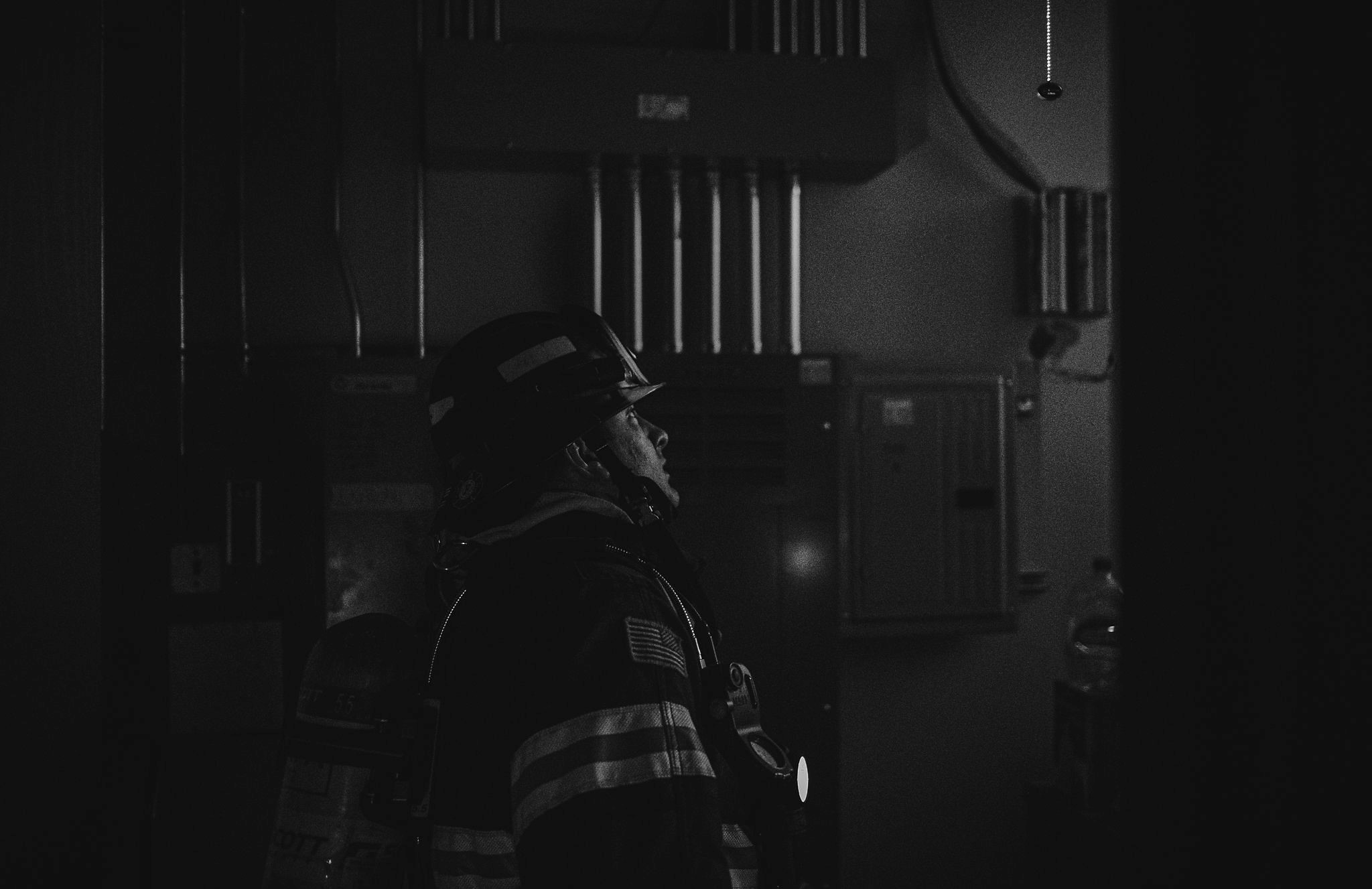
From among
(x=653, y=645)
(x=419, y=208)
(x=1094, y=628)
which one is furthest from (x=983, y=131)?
(x=653, y=645)

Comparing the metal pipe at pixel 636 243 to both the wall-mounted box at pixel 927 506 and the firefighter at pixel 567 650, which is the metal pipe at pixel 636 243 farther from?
the firefighter at pixel 567 650

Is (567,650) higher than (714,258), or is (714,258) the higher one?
(714,258)

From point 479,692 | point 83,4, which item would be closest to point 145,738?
point 83,4

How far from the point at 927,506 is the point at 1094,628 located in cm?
72

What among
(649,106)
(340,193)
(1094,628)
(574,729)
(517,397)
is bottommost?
(1094,628)

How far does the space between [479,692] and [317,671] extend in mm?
211

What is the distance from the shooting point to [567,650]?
1457mm

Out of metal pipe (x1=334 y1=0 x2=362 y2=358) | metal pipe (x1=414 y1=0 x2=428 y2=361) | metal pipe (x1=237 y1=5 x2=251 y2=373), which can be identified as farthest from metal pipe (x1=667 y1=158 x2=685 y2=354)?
metal pipe (x1=237 y1=5 x2=251 y2=373)

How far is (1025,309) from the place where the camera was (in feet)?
13.3

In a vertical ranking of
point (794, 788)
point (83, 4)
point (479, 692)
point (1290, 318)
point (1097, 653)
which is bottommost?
point (1097, 653)

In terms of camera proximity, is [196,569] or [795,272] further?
[795,272]

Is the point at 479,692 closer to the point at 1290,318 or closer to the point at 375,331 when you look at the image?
the point at 1290,318

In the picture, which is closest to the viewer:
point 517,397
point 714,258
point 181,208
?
point 517,397

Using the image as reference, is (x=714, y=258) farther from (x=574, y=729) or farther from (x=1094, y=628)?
(x=574, y=729)
